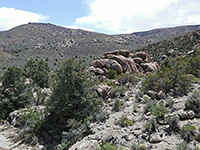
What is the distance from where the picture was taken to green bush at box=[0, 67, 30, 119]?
39.8ft

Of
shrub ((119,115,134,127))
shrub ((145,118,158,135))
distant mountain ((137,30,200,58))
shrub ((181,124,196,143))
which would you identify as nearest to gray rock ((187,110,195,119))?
shrub ((181,124,196,143))

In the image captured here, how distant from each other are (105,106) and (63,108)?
2604mm

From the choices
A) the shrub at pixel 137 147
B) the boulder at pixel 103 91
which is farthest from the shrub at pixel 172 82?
the shrub at pixel 137 147

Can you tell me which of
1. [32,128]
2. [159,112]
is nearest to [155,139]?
[159,112]

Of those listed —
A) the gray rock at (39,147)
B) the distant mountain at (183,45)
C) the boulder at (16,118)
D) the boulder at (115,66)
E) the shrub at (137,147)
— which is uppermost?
the distant mountain at (183,45)

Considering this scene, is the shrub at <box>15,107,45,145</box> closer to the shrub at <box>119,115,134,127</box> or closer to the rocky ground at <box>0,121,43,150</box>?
the rocky ground at <box>0,121,43,150</box>

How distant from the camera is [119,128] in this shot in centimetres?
685

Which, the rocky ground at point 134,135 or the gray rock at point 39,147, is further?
the gray rock at point 39,147

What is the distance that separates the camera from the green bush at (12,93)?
1213 centimetres

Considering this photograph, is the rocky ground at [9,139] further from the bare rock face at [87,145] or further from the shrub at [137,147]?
the shrub at [137,147]

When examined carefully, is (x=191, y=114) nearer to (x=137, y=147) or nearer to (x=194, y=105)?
(x=194, y=105)

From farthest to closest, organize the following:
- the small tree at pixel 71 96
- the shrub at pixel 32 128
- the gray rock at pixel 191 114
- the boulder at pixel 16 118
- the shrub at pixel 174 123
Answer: the boulder at pixel 16 118, the small tree at pixel 71 96, the shrub at pixel 32 128, the gray rock at pixel 191 114, the shrub at pixel 174 123

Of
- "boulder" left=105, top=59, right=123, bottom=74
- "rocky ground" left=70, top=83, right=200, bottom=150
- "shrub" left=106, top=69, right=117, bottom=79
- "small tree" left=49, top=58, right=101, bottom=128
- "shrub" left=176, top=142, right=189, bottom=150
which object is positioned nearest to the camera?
"shrub" left=176, top=142, right=189, bottom=150

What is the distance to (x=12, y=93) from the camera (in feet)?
40.2
